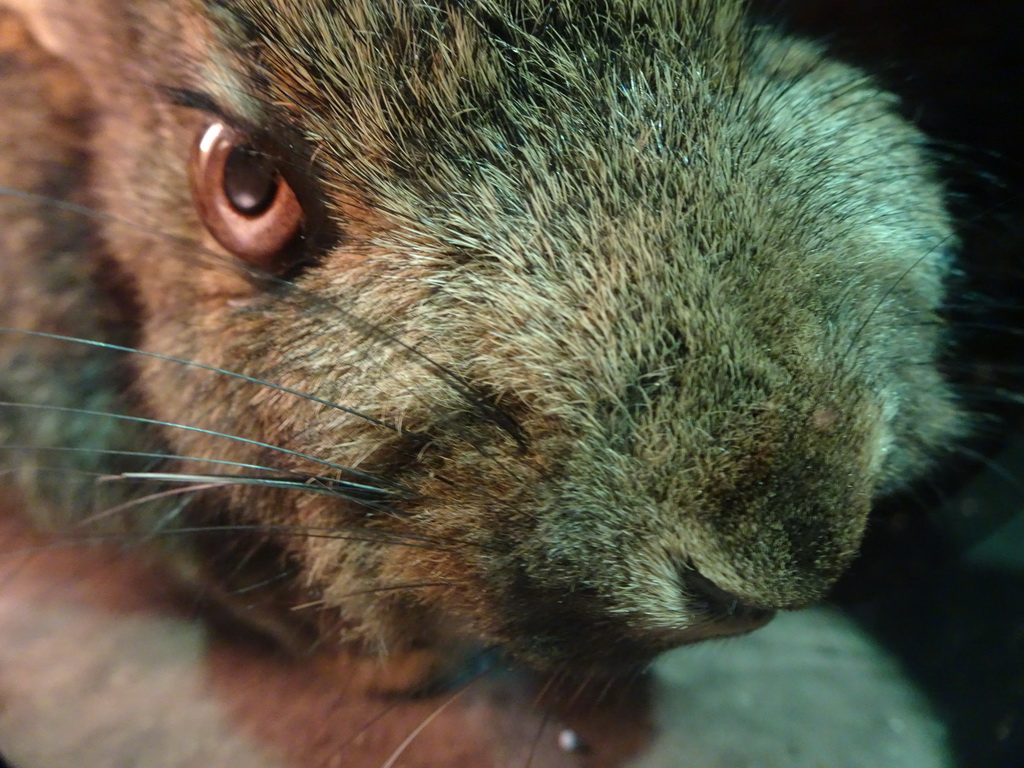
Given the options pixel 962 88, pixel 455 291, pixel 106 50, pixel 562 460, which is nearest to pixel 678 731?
pixel 562 460

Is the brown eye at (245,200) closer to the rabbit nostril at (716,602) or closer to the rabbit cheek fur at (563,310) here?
the rabbit cheek fur at (563,310)

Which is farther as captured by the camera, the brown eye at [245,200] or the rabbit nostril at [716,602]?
the brown eye at [245,200]

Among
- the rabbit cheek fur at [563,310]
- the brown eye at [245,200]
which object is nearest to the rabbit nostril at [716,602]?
the rabbit cheek fur at [563,310]

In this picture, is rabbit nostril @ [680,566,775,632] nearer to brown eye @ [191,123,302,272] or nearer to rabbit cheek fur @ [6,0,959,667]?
rabbit cheek fur @ [6,0,959,667]

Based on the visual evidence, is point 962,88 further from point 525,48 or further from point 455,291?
point 455,291

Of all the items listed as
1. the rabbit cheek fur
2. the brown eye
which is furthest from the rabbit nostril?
the brown eye

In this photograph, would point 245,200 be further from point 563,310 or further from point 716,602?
point 716,602
